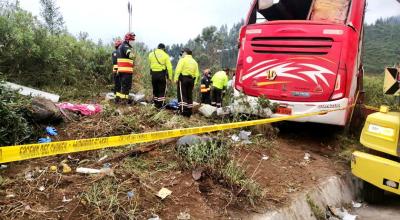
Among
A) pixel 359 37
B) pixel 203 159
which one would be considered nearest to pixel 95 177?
pixel 203 159

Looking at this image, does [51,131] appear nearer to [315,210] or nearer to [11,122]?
[11,122]

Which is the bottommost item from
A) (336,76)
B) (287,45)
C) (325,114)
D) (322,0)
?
(325,114)

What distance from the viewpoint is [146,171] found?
4633 millimetres

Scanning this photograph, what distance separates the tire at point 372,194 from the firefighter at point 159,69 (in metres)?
5.03

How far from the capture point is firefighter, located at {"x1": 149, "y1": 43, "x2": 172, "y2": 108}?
938 centimetres

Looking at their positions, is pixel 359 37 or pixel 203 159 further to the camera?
pixel 359 37

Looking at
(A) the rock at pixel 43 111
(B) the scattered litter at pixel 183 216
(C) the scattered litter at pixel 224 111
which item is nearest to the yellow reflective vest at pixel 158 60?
(C) the scattered litter at pixel 224 111

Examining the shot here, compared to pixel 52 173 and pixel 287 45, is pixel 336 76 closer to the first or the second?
pixel 287 45

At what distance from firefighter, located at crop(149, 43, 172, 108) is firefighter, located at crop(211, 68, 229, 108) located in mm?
4301

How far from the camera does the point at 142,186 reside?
4141mm

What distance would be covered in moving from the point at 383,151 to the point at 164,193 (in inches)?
113

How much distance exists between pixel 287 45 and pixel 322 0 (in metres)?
1.62

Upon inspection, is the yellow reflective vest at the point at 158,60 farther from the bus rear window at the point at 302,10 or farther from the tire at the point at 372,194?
the tire at the point at 372,194

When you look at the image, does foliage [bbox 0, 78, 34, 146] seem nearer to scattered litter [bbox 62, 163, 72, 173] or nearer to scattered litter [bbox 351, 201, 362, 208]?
scattered litter [bbox 62, 163, 72, 173]
